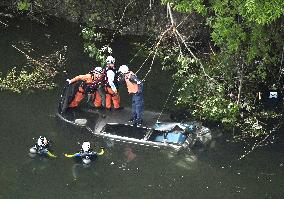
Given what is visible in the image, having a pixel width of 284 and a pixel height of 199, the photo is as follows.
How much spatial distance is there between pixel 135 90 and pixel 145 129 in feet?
3.44

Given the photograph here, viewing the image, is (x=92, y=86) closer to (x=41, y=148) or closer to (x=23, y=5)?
(x=41, y=148)

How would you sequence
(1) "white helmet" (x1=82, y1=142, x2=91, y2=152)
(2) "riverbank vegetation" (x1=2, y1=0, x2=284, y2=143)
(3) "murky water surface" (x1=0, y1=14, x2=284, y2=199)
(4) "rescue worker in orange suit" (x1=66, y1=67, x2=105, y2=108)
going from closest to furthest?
(3) "murky water surface" (x1=0, y1=14, x2=284, y2=199) < (2) "riverbank vegetation" (x1=2, y1=0, x2=284, y2=143) < (1) "white helmet" (x1=82, y1=142, x2=91, y2=152) < (4) "rescue worker in orange suit" (x1=66, y1=67, x2=105, y2=108)

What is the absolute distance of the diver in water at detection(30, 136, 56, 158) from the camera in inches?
512

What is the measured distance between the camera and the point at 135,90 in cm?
1395

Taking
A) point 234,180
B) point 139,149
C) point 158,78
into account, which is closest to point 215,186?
point 234,180

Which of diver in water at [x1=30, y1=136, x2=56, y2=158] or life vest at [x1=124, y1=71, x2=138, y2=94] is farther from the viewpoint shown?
life vest at [x1=124, y1=71, x2=138, y2=94]

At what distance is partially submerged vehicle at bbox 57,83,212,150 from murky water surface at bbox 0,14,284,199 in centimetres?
20

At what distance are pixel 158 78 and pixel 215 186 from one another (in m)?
5.54

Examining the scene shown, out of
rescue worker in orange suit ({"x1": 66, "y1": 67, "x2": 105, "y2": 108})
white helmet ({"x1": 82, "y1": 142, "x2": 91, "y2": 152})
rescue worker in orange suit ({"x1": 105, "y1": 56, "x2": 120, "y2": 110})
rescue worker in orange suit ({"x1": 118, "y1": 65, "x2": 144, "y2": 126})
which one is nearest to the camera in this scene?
white helmet ({"x1": 82, "y1": 142, "x2": 91, "y2": 152})

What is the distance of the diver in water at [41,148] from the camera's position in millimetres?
13008

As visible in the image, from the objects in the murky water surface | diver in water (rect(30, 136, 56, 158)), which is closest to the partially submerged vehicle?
the murky water surface

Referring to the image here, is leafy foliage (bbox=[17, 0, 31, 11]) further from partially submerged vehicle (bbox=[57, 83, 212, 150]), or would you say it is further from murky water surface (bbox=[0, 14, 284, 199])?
partially submerged vehicle (bbox=[57, 83, 212, 150])

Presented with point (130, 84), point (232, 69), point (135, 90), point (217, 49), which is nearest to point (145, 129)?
point (135, 90)

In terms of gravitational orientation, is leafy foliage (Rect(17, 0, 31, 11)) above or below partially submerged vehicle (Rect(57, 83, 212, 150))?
above
